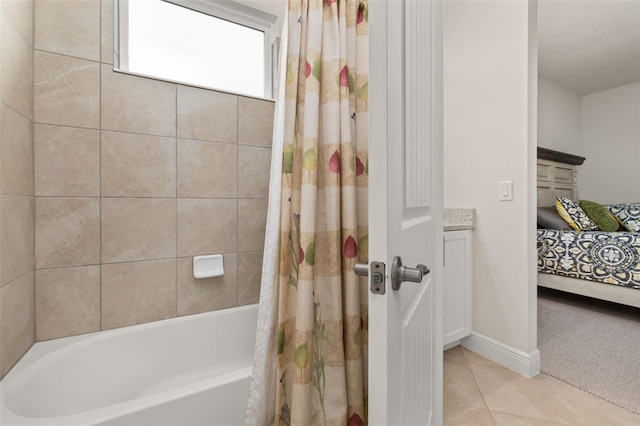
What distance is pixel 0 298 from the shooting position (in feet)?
3.07

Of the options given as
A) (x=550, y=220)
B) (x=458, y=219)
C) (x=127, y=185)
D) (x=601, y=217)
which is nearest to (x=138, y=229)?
(x=127, y=185)

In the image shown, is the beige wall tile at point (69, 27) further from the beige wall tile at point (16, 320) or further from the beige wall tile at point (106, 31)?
the beige wall tile at point (16, 320)

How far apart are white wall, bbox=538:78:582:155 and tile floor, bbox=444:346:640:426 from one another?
3.56 meters

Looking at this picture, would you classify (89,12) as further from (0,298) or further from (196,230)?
(0,298)

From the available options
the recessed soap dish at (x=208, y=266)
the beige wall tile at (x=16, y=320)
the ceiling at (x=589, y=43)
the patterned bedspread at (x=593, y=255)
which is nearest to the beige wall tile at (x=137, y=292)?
the recessed soap dish at (x=208, y=266)

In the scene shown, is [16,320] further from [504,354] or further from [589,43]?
[589,43]

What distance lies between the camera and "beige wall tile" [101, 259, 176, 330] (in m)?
1.37

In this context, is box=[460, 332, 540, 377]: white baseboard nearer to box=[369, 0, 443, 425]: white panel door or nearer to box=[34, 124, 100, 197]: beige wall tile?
box=[369, 0, 443, 425]: white panel door

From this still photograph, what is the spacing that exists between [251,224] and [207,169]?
400mm

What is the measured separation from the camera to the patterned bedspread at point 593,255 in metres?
2.32

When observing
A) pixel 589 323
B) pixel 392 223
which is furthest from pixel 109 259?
pixel 589 323

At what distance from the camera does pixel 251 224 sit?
1.73 metres

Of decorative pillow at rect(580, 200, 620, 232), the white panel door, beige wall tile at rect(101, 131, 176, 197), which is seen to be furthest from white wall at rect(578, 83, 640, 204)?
beige wall tile at rect(101, 131, 176, 197)

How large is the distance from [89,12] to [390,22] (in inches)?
59.6
